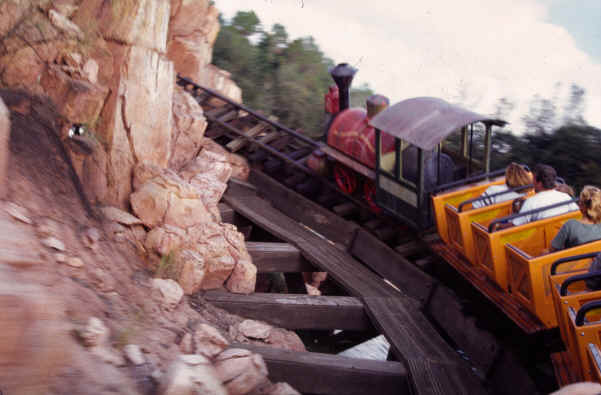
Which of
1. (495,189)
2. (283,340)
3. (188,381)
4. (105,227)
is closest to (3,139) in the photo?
(105,227)

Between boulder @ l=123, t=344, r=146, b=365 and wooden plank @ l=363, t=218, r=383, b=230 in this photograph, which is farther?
wooden plank @ l=363, t=218, r=383, b=230

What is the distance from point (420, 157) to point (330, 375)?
10.2ft

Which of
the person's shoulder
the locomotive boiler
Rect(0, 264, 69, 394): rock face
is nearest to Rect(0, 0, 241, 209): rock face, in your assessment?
the locomotive boiler

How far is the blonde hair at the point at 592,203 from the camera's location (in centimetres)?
510

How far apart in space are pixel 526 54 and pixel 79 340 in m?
29.2

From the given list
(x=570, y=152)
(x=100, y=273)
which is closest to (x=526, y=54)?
(x=570, y=152)

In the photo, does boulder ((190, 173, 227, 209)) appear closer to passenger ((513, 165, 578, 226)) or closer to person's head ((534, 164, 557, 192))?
passenger ((513, 165, 578, 226))

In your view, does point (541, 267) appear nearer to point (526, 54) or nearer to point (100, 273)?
point (100, 273)

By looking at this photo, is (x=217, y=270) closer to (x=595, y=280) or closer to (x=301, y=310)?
(x=301, y=310)

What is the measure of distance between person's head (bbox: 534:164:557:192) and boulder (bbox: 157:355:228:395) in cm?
389

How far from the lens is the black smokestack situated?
944cm

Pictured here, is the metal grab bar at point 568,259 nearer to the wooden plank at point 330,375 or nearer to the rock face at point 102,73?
the wooden plank at point 330,375

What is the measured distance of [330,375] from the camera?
5312 mm

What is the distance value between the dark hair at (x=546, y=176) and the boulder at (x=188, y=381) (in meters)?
3.89
